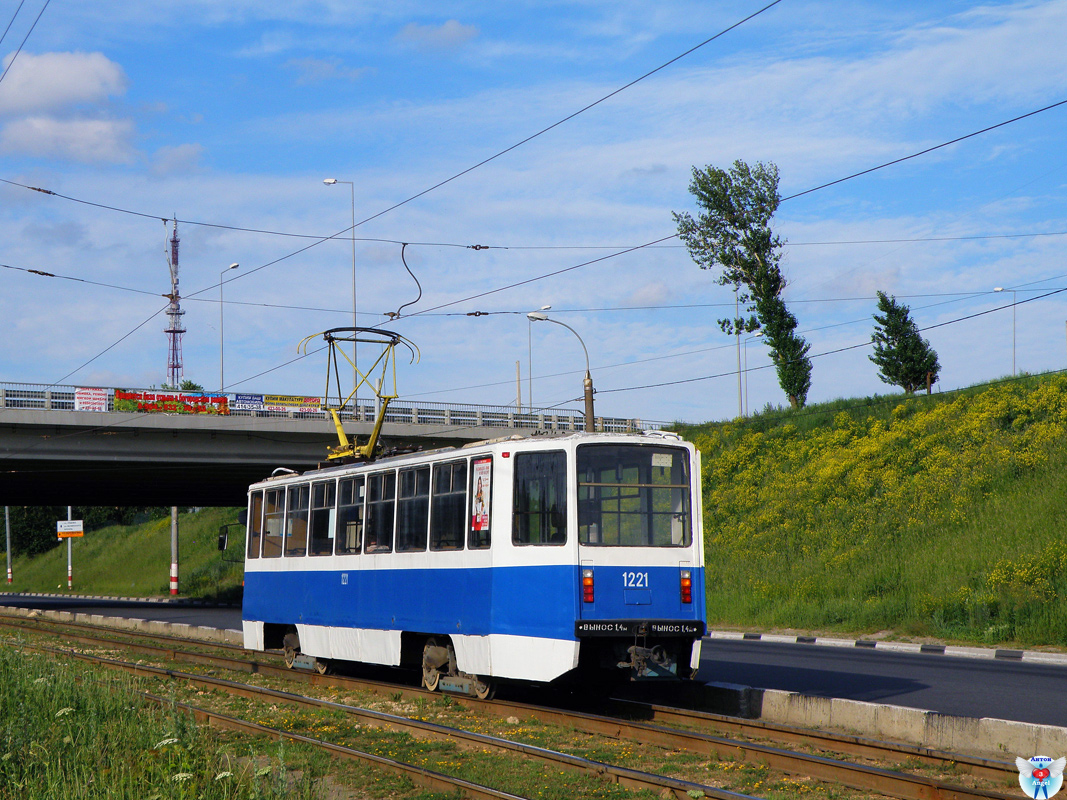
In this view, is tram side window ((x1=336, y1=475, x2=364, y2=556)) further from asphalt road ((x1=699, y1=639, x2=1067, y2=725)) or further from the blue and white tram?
asphalt road ((x1=699, y1=639, x2=1067, y2=725))

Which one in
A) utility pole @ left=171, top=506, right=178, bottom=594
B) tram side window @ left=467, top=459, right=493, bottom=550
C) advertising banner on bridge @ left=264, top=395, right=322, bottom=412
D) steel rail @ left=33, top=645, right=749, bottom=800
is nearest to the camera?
steel rail @ left=33, top=645, right=749, bottom=800

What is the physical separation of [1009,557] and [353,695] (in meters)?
15.0

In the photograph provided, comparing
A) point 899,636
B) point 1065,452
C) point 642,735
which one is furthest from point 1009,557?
point 642,735

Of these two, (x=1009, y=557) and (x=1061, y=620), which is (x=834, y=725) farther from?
(x=1009, y=557)

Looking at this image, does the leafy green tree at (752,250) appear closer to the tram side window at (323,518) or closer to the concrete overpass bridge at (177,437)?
the concrete overpass bridge at (177,437)

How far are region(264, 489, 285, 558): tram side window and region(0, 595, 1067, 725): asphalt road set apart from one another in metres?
7.40

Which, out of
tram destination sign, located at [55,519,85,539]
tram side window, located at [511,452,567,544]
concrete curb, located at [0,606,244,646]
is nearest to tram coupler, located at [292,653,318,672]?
concrete curb, located at [0,606,244,646]

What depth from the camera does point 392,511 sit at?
49.2 feet

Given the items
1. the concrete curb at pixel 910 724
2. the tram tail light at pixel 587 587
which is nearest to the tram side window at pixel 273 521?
the tram tail light at pixel 587 587

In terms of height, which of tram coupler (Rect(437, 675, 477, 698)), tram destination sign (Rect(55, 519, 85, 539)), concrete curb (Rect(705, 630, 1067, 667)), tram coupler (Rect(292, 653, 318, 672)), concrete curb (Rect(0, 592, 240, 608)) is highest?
tram destination sign (Rect(55, 519, 85, 539))

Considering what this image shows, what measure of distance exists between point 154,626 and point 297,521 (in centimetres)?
1369

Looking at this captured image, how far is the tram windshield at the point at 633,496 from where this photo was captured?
12328 mm

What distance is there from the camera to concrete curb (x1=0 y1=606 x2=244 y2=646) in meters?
25.8
